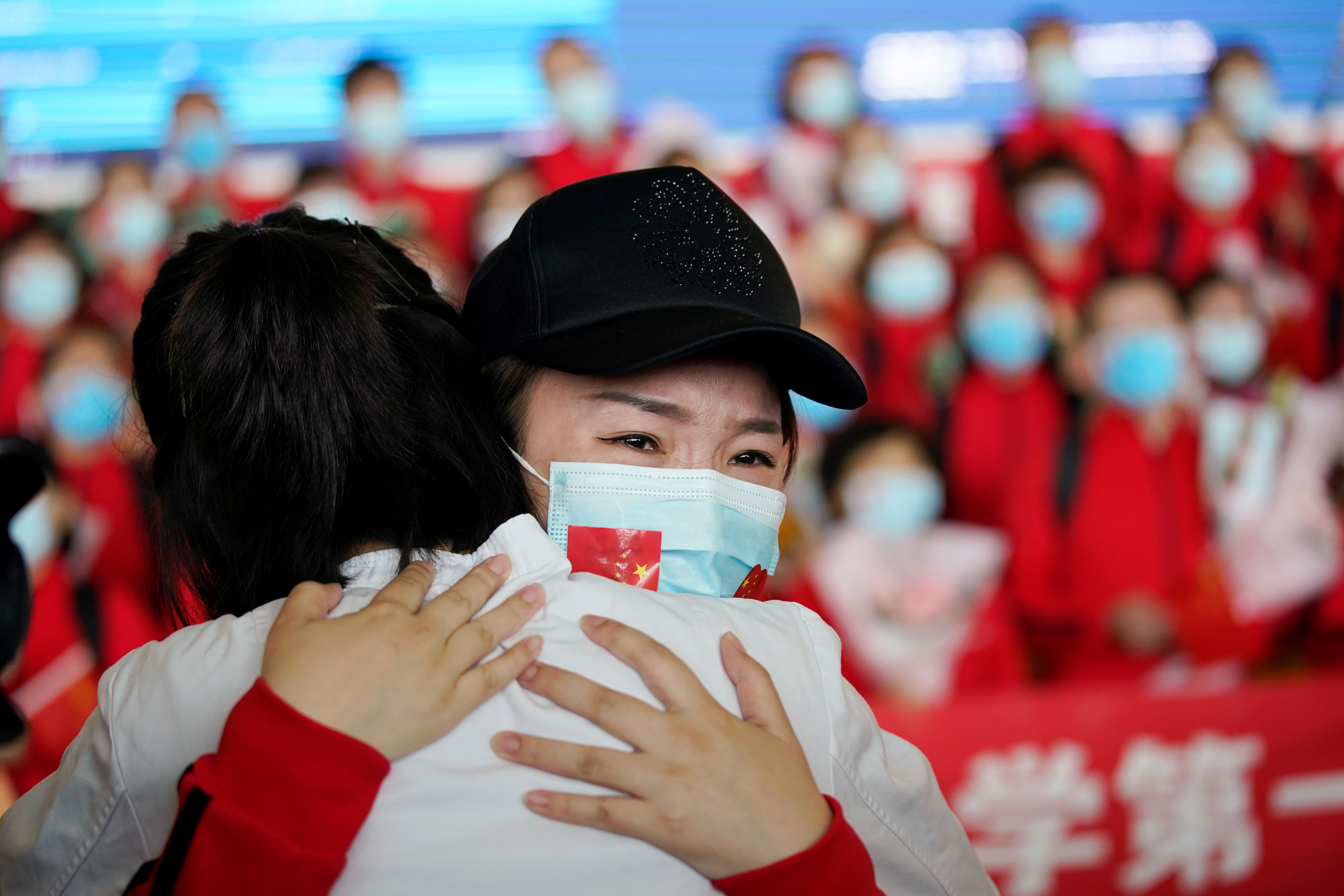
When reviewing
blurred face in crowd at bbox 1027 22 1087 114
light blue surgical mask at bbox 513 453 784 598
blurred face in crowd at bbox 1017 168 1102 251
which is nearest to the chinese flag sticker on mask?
light blue surgical mask at bbox 513 453 784 598

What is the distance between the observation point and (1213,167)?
394cm

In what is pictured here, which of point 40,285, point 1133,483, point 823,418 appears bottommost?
point 1133,483

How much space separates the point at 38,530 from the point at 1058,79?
3865 millimetres

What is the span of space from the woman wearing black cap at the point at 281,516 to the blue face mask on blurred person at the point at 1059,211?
9.78 feet

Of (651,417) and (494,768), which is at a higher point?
(651,417)

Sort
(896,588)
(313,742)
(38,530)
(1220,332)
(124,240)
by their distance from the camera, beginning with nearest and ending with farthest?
(313,742) < (38,530) < (124,240) < (896,588) < (1220,332)

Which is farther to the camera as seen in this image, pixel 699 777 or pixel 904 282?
pixel 904 282

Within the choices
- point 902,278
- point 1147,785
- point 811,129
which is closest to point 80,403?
point 811,129

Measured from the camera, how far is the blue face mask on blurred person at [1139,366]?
3.81 metres

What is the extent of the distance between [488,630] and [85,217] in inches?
122

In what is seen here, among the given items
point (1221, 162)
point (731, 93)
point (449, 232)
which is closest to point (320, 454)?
point (449, 232)

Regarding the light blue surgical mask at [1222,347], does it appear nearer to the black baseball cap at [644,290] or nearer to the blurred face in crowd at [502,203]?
the blurred face in crowd at [502,203]

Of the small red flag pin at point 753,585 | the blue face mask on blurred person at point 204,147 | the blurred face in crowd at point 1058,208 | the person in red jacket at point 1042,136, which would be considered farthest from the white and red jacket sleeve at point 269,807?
the blurred face in crowd at point 1058,208

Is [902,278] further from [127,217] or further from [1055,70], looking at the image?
[127,217]
